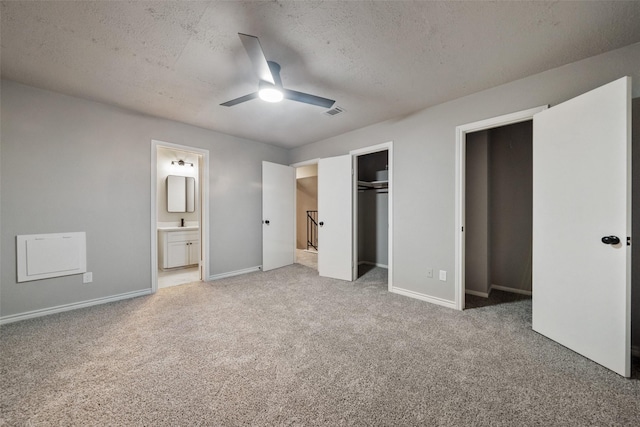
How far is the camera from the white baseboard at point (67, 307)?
8.02 feet

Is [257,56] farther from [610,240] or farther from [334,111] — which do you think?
[610,240]

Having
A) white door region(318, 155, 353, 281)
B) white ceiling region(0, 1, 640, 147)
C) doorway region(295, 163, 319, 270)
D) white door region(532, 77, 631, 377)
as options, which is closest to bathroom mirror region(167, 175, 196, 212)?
white ceiling region(0, 1, 640, 147)

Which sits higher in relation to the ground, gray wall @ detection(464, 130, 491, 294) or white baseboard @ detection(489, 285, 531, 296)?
gray wall @ detection(464, 130, 491, 294)

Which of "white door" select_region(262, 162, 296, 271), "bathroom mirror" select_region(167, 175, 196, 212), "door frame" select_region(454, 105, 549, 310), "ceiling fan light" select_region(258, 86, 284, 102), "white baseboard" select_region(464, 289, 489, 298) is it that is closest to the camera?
"ceiling fan light" select_region(258, 86, 284, 102)

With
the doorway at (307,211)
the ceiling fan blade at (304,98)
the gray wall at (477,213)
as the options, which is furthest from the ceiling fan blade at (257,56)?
the doorway at (307,211)

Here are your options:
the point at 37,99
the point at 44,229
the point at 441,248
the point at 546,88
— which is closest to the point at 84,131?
the point at 37,99

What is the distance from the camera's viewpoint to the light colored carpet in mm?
1338

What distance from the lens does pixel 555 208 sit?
2.06m

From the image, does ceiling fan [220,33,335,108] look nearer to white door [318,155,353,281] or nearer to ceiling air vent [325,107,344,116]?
ceiling air vent [325,107,344,116]

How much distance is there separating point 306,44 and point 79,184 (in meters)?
3.05

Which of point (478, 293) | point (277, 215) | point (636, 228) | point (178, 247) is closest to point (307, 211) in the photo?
point (277, 215)

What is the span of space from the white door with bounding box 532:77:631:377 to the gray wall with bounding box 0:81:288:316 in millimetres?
4327

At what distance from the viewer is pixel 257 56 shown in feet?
5.53

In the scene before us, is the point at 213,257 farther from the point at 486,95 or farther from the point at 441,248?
the point at 486,95
